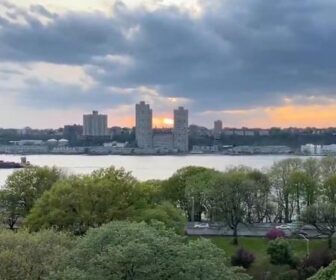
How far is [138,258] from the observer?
47.0ft

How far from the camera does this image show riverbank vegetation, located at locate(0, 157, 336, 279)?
1497 centimetres

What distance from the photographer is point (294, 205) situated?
1684 inches

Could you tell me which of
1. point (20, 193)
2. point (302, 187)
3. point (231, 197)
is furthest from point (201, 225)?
point (20, 193)

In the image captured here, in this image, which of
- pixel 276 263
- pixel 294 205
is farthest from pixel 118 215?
pixel 294 205

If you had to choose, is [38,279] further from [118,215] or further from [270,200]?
[270,200]

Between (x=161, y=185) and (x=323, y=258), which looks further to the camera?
(x=161, y=185)

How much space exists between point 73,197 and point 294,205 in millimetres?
20125

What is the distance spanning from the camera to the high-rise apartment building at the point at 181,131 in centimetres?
17925

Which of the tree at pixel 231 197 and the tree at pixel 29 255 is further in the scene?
the tree at pixel 231 197

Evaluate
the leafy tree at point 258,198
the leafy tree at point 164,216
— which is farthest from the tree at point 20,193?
the leafy tree at point 258,198

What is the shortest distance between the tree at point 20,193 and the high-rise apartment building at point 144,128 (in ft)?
468

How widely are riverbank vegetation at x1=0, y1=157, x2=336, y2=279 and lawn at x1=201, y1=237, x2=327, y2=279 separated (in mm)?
63

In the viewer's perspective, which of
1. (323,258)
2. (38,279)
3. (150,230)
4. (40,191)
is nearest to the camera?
(150,230)

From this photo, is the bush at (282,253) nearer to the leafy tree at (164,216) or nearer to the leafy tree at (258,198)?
the leafy tree at (164,216)
